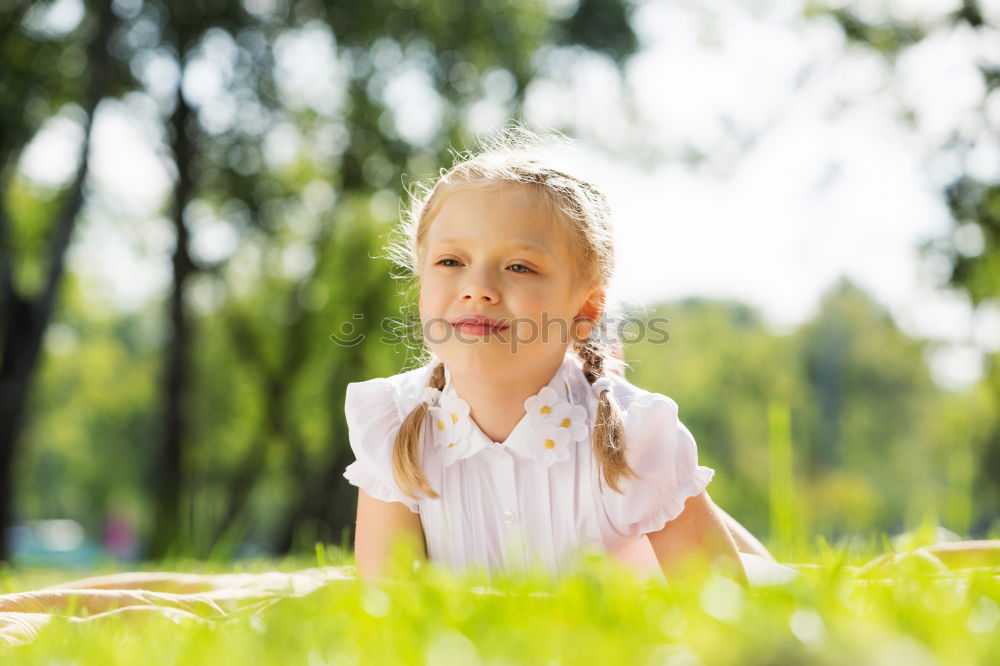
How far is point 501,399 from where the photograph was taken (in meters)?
2.52

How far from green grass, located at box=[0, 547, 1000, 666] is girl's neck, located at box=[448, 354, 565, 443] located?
3.58 ft

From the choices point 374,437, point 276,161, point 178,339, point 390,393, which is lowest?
point 374,437

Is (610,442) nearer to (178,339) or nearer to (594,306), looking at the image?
(594,306)

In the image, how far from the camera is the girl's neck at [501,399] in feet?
8.21

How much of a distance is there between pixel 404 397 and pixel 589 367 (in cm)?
51

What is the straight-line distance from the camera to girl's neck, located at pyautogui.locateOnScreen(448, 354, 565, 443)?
2502mm

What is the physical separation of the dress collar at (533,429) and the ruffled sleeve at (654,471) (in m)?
0.14

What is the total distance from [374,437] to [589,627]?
1.58 m

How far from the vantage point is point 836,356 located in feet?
113

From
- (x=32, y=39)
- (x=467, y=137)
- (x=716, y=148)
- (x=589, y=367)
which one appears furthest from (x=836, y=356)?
(x=589, y=367)

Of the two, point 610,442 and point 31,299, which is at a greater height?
point 31,299

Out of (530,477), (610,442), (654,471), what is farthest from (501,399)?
(654,471)

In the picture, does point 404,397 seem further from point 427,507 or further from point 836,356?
point 836,356

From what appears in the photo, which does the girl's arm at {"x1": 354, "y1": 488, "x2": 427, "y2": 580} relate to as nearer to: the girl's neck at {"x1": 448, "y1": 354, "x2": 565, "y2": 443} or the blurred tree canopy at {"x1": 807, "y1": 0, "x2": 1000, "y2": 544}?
the girl's neck at {"x1": 448, "y1": 354, "x2": 565, "y2": 443}
